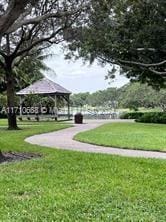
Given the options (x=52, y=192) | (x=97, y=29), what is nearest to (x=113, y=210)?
(x=52, y=192)

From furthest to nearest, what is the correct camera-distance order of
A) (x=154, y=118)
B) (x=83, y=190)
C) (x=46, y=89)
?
1. (x=46, y=89)
2. (x=154, y=118)
3. (x=83, y=190)

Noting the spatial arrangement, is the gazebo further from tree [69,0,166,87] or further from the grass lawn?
the grass lawn

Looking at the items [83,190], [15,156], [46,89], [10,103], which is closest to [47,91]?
[46,89]

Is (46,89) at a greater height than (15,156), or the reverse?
(46,89)

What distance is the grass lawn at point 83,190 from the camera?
22.3ft

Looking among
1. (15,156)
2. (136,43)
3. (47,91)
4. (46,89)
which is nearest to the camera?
(15,156)

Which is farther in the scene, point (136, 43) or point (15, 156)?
point (136, 43)

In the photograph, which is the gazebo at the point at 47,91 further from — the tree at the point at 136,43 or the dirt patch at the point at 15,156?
the dirt patch at the point at 15,156

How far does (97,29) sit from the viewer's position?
86.8 ft

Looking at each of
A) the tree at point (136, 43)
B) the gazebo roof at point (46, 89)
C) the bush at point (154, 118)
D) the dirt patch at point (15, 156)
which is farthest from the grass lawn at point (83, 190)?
the gazebo roof at point (46, 89)

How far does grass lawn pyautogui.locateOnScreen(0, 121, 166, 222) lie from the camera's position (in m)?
6.80

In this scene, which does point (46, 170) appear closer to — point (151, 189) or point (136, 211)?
point (151, 189)

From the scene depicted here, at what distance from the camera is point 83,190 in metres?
8.46

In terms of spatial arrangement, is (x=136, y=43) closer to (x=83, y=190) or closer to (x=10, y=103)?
(x=10, y=103)
